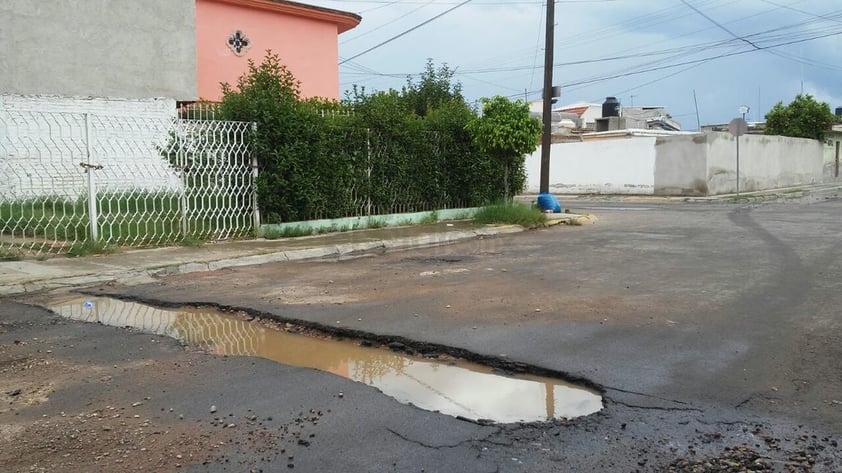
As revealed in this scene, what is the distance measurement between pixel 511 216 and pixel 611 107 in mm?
30736

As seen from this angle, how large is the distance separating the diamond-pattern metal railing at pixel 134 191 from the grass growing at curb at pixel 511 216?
216 inches

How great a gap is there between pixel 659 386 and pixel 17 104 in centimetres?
1427

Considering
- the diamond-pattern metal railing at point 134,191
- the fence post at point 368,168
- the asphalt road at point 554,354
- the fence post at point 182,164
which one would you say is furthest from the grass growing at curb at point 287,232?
the asphalt road at point 554,354

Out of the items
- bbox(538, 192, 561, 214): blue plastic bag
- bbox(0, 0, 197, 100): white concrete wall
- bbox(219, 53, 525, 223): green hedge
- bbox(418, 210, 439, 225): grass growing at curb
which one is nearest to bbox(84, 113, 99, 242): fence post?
bbox(219, 53, 525, 223): green hedge

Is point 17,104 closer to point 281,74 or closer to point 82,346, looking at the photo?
point 281,74

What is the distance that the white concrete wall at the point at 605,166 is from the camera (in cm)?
2762

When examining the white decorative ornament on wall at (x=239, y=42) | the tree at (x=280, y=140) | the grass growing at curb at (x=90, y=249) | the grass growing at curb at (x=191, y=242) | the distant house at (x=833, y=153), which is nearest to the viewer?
the grass growing at curb at (x=90, y=249)

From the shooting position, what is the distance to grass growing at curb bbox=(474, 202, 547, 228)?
1447 centimetres

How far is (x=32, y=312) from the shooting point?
20.7 feet

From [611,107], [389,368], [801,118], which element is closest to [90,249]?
[389,368]

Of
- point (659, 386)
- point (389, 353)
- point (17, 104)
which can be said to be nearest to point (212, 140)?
point (17, 104)

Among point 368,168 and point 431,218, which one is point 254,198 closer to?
point 368,168

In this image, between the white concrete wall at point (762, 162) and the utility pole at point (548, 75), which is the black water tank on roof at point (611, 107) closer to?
the white concrete wall at point (762, 162)

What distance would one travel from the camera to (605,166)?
1161 inches
